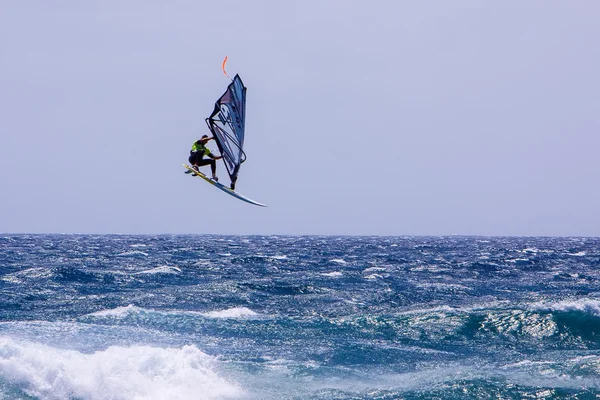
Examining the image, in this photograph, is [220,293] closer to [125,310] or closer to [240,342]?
[125,310]

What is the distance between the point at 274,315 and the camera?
2050cm

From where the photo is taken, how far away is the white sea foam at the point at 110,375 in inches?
484

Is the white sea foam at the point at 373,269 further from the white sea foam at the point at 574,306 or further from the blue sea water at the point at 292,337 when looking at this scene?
the white sea foam at the point at 574,306

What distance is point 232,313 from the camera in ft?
67.2

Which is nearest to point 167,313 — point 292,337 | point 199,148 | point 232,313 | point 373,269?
point 232,313

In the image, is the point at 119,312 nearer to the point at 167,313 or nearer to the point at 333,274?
the point at 167,313

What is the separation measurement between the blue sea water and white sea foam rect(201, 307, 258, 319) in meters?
0.06

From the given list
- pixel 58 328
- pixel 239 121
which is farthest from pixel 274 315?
pixel 239 121

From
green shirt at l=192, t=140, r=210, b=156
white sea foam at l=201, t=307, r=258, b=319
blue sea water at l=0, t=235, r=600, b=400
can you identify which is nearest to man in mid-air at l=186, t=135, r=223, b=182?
green shirt at l=192, t=140, r=210, b=156

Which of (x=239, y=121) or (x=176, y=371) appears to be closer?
(x=176, y=371)

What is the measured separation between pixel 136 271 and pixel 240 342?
17503 millimetres

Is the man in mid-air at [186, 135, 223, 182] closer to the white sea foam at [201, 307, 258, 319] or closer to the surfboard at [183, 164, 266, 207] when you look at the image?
the surfboard at [183, 164, 266, 207]

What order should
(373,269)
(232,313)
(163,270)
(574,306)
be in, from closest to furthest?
(232,313) → (574,306) → (163,270) → (373,269)

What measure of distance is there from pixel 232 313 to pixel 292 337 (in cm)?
355
